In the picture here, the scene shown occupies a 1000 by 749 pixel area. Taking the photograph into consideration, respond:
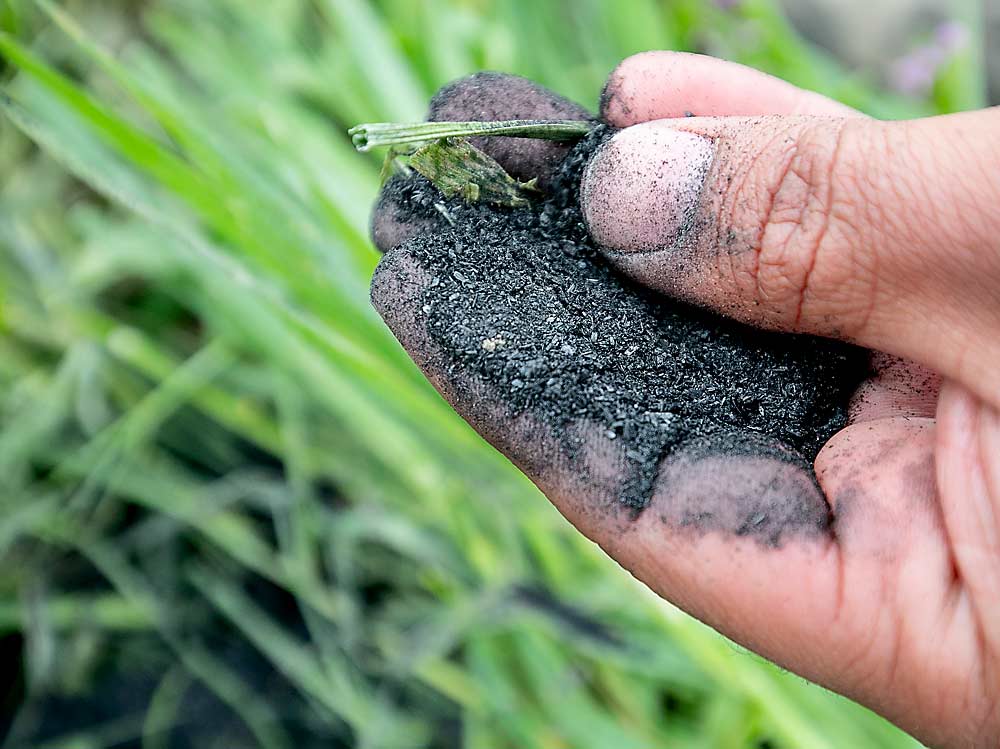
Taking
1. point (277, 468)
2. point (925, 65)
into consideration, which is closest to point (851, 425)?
point (277, 468)

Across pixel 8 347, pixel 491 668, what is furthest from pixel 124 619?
pixel 491 668

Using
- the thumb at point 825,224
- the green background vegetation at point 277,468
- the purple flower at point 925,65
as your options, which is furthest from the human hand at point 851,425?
the purple flower at point 925,65

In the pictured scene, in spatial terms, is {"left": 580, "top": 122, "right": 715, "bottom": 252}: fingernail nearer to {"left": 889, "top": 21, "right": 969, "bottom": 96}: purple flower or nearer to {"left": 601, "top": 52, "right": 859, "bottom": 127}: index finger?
{"left": 601, "top": 52, "right": 859, "bottom": 127}: index finger

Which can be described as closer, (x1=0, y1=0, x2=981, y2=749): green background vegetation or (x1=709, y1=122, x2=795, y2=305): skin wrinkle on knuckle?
(x1=709, y1=122, x2=795, y2=305): skin wrinkle on knuckle

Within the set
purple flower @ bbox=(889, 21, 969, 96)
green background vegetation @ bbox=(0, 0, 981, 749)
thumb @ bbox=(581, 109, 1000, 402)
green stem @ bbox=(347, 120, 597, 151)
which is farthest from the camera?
purple flower @ bbox=(889, 21, 969, 96)

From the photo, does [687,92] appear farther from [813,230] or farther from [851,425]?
[851,425]

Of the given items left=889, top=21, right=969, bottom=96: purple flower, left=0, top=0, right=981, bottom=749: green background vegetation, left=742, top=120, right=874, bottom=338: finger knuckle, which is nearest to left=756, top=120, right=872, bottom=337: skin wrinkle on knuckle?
left=742, top=120, right=874, bottom=338: finger knuckle

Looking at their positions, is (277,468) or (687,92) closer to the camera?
(687,92)
